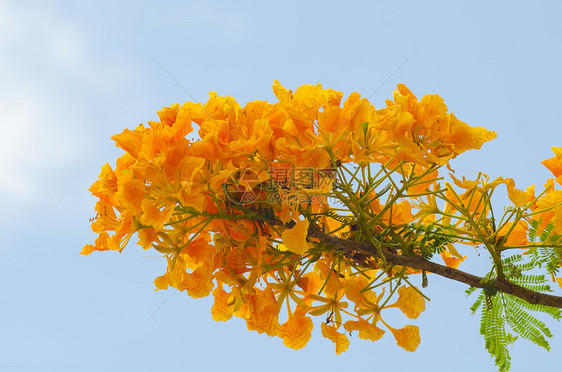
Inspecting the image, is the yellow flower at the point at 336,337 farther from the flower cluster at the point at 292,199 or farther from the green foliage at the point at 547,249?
the green foliage at the point at 547,249

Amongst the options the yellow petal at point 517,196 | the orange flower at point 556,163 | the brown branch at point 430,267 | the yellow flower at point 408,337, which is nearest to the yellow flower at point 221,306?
the brown branch at point 430,267

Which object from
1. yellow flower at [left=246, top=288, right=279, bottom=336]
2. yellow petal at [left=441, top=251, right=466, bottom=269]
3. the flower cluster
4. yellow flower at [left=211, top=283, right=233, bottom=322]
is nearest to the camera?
the flower cluster

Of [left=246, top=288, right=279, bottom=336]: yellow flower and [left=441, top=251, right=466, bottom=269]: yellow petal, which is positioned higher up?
[left=441, top=251, right=466, bottom=269]: yellow petal

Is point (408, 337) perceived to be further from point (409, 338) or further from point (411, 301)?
point (411, 301)

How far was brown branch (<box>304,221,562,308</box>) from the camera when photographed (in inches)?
59.7

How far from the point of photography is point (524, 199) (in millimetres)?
1534

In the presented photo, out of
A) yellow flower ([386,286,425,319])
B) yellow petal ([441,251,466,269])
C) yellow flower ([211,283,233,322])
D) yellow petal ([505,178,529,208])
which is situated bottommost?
yellow flower ([386,286,425,319])

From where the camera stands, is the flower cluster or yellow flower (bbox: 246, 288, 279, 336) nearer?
the flower cluster

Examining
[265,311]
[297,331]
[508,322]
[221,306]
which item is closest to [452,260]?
[508,322]

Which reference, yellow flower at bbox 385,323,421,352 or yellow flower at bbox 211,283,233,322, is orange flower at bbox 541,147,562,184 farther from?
yellow flower at bbox 211,283,233,322

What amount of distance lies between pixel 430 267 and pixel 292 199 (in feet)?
1.60

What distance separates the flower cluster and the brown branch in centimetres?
2

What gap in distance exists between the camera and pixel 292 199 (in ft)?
4.57

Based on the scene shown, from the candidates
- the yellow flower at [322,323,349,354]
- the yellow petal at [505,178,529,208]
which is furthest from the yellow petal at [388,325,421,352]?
the yellow petal at [505,178,529,208]
